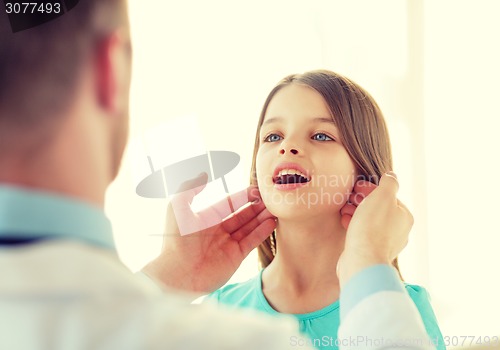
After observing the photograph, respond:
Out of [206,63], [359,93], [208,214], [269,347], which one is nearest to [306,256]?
[208,214]

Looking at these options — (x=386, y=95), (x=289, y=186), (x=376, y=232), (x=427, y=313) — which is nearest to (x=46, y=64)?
(x=376, y=232)

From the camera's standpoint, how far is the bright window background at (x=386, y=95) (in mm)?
910

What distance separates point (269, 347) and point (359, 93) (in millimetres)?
663

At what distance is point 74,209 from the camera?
0.28 meters

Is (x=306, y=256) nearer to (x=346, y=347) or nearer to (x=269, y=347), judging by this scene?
(x=346, y=347)

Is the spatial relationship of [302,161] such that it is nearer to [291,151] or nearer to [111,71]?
[291,151]

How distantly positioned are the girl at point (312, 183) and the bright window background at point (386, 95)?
0.44 ft

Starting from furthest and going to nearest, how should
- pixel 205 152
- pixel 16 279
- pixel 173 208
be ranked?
pixel 205 152, pixel 173 208, pixel 16 279

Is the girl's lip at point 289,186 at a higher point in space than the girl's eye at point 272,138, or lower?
lower

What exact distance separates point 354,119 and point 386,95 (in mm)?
472

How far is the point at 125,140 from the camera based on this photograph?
0.31 metres

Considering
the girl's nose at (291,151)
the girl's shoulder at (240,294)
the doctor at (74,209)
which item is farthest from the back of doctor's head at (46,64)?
the girl's shoulder at (240,294)

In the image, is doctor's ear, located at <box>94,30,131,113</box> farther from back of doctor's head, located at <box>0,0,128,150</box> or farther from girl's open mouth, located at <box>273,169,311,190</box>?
girl's open mouth, located at <box>273,169,311,190</box>

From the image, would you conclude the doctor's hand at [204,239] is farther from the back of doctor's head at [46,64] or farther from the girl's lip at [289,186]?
the back of doctor's head at [46,64]
